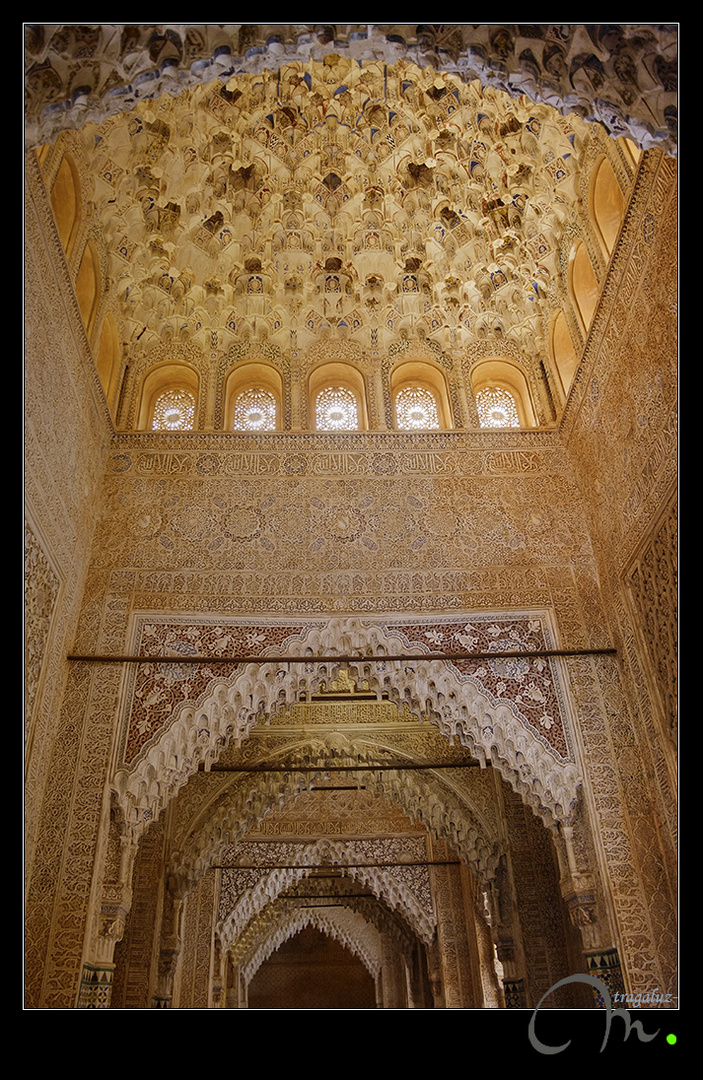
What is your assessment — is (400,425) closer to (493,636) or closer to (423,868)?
(493,636)

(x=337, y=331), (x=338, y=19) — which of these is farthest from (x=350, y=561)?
(x=338, y=19)

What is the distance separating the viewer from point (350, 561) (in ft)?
22.6

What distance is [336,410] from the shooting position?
26.5 ft

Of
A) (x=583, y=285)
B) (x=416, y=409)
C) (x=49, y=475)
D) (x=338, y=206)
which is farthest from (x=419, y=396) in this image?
(x=49, y=475)

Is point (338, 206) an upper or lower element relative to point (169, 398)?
upper

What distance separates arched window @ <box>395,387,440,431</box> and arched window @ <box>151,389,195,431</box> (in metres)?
2.13

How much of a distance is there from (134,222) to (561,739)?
19.7ft

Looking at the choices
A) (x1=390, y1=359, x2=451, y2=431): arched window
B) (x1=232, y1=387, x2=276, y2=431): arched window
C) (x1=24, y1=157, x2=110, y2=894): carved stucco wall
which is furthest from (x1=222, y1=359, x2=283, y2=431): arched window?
(x1=24, y1=157, x2=110, y2=894): carved stucco wall

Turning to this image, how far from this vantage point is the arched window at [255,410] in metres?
7.93

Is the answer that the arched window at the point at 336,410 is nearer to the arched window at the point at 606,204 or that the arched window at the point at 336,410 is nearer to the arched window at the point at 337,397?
the arched window at the point at 337,397

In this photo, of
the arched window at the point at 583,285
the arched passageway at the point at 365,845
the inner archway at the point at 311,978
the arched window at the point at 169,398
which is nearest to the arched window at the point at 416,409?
the arched window at the point at 583,285

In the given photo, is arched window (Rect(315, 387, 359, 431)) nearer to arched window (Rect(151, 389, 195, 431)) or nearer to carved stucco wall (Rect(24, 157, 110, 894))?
arched window (Rect(151, 389, 195, 431))

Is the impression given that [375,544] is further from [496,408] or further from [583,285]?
[583,285]

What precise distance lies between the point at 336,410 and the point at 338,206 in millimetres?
1998
